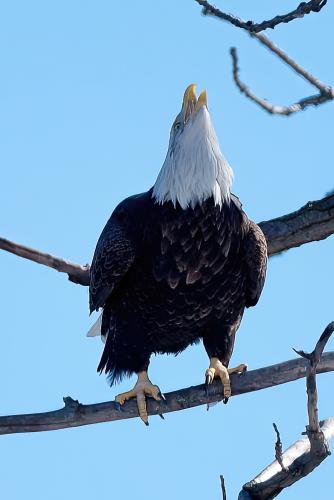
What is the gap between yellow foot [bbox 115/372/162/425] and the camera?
20.6ft

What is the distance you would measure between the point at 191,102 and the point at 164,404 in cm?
163

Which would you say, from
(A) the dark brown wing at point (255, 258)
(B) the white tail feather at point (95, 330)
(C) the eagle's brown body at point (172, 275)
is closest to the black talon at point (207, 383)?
(C) the eagle's brown body at point (172, 275)

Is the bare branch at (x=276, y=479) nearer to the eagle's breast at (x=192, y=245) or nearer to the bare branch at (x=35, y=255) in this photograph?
the eagle's breast at (x=192, y=245)

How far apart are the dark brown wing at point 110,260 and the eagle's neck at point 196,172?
0.29 m

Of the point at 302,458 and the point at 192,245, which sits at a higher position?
the point at 192,245

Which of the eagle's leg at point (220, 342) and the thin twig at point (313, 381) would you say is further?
the eagle's leg at point (220, 342)

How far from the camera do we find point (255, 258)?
6641 mm

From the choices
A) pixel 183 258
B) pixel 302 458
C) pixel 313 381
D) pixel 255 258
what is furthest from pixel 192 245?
pixel 313 381

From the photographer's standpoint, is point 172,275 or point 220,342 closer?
point 172,275

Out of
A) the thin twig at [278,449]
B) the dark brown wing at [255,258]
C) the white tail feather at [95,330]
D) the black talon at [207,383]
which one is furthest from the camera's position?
the white tail feather at [95,330]

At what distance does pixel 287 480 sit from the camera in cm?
531

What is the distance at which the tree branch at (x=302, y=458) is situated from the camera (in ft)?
16.4

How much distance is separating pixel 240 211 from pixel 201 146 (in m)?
0.43

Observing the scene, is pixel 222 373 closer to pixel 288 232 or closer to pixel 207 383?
pixel 207 383
